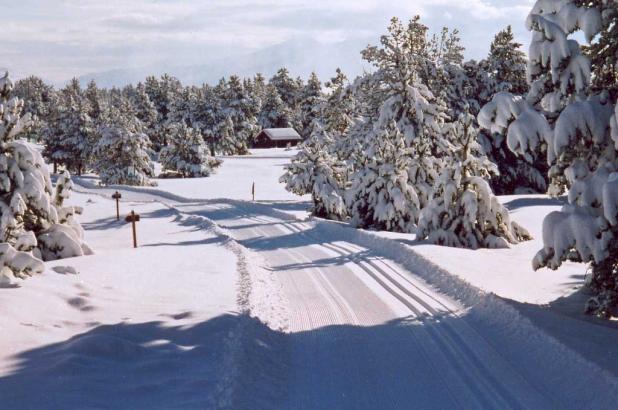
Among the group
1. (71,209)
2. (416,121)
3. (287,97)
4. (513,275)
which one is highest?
(287,97)

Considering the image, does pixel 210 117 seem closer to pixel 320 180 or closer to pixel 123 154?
pixel 123 154

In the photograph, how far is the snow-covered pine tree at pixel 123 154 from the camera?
201 feet

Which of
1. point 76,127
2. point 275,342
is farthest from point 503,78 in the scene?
point 76,127

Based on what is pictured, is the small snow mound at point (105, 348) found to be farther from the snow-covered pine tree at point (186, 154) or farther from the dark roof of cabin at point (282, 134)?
the dark roof of cabin at point (282, 134)

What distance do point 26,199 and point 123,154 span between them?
47917 millimetres

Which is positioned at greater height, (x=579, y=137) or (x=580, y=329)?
(x=579, y=137)

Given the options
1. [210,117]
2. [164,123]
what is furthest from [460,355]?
[164,123]

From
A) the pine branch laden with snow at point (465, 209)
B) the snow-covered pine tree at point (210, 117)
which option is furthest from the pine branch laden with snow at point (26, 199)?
the snow-covered pine tree at point (210, 117)

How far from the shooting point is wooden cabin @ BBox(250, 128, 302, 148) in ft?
348

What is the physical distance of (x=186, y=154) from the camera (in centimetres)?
6762

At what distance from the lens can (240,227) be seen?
87.7 ft

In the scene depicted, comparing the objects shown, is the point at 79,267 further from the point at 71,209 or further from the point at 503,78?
the point at 503,78

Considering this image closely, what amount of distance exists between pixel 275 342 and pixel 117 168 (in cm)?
5696

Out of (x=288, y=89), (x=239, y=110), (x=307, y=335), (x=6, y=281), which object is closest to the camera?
(x=307, y=335)
